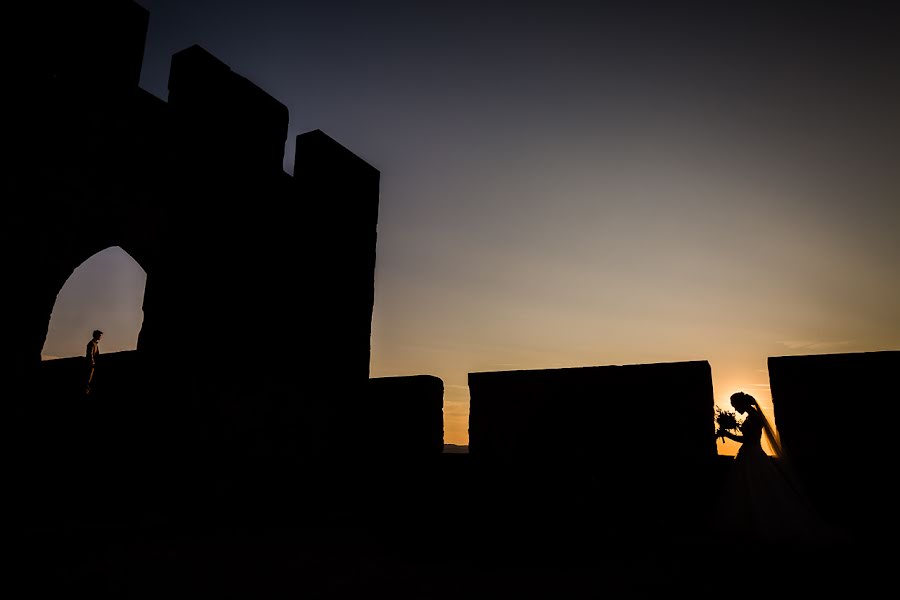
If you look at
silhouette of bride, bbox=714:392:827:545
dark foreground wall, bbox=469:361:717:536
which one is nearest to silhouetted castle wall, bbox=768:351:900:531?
silhouette of bride, bbox=714:392:827:545

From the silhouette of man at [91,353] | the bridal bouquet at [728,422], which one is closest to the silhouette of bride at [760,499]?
the bridal bouquet at [728,422]

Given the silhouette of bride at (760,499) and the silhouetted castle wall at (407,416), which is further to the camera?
the silhouetted castle wall at (407,416)

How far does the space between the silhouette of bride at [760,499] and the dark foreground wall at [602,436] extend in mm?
348

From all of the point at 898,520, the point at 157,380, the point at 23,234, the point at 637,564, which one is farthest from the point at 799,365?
the point at 23,234

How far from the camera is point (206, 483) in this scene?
17.2 ft

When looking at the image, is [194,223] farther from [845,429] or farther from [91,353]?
[845,429]

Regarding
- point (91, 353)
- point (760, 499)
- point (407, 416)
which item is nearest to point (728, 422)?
point (760, 499)

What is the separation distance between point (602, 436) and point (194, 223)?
5475 mm

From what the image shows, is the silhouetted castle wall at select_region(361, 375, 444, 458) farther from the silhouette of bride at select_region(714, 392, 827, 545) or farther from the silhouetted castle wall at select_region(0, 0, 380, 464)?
the silhouette of bride at select_region(714, 392, 827, 545)

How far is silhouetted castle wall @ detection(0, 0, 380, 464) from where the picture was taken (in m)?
4.36

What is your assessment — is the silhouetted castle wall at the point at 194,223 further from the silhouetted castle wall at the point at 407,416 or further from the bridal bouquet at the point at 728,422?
the bridal bouquet at the point at 728,422

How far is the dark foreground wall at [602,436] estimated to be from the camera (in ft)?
18.6

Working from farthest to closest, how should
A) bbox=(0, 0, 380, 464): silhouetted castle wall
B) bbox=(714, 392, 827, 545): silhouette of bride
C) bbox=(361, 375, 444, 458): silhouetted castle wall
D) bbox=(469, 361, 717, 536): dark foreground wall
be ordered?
bbox=(361, 375, 444, 458): silhouetted castle wall → bbox=(469, 361, 717, 536): dark foreground wall → bbox=(714, 392, 827, 545): silhouette of bride → bbox=(0, 0, 380, 464): silhouetted castle wall

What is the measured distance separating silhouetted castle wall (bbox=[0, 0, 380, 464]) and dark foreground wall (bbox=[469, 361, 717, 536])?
217 cm
